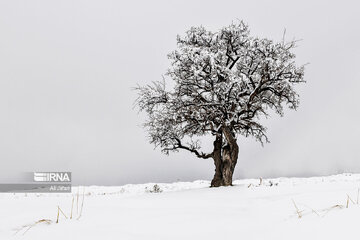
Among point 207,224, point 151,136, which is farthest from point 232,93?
point 207,224

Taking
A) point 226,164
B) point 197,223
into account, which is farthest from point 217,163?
point 197,223

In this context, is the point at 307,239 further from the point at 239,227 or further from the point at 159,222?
the point at 159,222

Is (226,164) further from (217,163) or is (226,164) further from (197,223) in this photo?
(197,223)

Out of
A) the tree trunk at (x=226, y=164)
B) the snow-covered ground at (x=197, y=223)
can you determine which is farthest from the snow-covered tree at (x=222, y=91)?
the snow-covered ground at (x=197, y=223)

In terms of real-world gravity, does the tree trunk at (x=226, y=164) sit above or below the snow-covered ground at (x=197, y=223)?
above

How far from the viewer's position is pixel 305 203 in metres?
4.61

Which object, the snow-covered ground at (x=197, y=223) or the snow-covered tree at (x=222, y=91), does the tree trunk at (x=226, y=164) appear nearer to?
the snow-covered tree at (x=222, y=91)

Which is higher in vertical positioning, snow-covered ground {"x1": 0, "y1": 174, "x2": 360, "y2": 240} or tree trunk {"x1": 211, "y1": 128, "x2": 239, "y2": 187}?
tree trunk {"x1": 211, "y1": 128, "x2": 239, "y2": 187}

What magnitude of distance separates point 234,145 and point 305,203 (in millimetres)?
10297

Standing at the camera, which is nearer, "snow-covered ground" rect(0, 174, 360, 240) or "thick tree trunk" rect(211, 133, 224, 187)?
"snow-covered ground" rect(0, 174, 360, 240)

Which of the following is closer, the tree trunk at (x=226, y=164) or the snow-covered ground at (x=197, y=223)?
the snow-covered ground at (x=197, y=223)

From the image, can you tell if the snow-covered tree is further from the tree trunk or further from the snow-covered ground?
the snow-covered ground

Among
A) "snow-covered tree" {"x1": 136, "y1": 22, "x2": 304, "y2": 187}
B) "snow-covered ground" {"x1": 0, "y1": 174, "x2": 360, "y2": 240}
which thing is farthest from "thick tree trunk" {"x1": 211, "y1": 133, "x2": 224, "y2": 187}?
"snow-covered ground" {"x1": 0, "y1": 174, "x2": 360, "y2": 240}

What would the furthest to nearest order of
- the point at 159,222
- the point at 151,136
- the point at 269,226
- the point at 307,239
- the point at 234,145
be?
1. the point at 151,136
2. the point at 234,145
3. the point at 159,222
4. the point at 269,226
5. the point at 307,239
